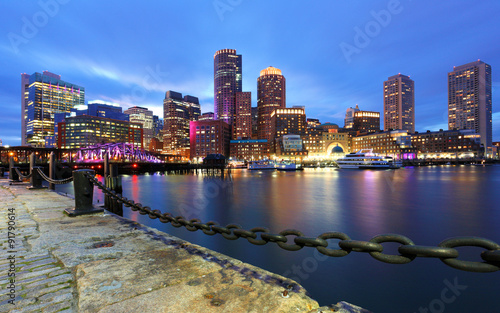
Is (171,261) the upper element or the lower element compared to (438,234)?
upper

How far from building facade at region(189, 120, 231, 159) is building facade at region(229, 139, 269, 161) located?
9.05 metres

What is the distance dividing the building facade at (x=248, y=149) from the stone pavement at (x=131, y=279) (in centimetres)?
17601

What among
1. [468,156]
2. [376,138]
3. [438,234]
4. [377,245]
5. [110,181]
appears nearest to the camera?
[377,245]

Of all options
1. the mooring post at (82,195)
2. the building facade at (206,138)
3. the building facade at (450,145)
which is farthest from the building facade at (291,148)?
the mooring post at (82,195)

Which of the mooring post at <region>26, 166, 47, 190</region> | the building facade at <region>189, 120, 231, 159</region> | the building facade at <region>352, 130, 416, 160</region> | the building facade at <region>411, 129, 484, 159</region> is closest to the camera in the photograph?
the mooring post at <region>26, 166, 47, 190</region>

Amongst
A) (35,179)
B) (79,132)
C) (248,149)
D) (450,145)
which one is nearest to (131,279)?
(35,179)

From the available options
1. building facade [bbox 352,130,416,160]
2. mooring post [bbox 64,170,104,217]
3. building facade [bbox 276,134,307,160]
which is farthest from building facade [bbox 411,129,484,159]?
mooring post [bbox 64,170,104,217]

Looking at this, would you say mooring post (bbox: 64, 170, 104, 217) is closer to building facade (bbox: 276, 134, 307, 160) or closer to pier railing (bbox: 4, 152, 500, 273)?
pier railing (bbox: 4, 152, 500, 273)

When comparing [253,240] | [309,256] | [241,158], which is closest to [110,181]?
[309,256]

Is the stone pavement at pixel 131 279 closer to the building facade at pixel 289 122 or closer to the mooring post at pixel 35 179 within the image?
the mooring post at pixel 35 179

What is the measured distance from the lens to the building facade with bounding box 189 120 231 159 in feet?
593

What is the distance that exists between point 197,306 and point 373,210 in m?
20.3

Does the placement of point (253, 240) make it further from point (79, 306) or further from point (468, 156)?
point (468, 156)

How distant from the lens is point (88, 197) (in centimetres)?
659
